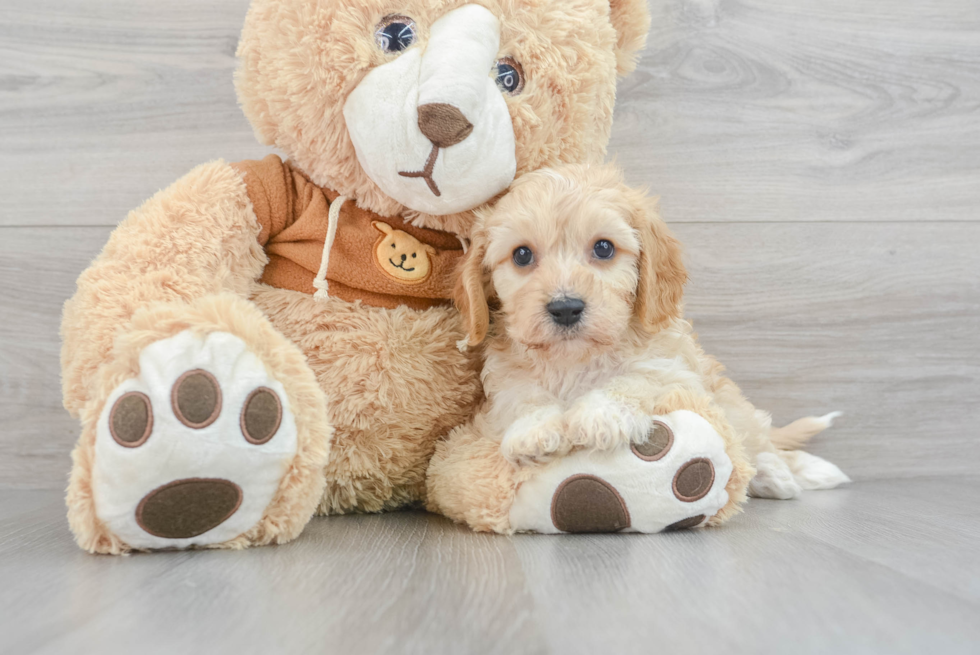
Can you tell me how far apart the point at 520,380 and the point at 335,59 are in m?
Answer: 0.61

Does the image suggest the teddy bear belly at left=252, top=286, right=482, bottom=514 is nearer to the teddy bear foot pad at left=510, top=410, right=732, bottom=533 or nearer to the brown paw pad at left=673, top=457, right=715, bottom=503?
the teddy bear foot pad at left=510, top=410, right=732, bottom=533

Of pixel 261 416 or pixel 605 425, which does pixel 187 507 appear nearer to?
pixel 261 416

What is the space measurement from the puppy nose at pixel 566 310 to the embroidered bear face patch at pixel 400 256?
0.92 feet

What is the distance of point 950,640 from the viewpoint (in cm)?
71

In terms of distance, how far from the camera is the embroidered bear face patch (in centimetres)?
127

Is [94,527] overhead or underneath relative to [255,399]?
underneath

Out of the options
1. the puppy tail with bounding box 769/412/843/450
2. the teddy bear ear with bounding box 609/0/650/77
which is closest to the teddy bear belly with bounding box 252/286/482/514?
the teddy bear ear with bounding box 609/0/650/77

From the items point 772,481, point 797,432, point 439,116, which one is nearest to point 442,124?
point 439,116

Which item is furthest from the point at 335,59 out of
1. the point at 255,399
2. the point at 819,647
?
the point at 819,647

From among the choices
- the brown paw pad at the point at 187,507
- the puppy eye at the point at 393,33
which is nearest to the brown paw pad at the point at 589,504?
the brown paw pad at the point at 187,507

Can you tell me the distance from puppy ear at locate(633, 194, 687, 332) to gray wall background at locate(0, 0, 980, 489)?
0.54 m

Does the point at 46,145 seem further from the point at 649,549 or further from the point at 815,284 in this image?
the point at 815,284

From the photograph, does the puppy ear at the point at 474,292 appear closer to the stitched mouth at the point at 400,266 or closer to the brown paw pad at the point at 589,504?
the stitched mouth at the point at 400,266

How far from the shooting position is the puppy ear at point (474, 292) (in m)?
1.24
